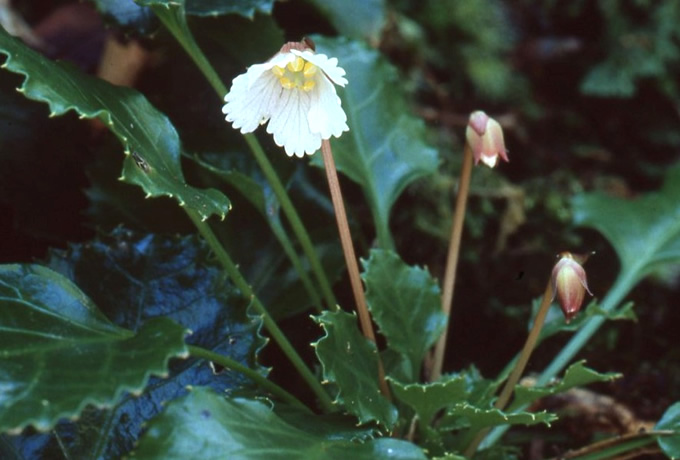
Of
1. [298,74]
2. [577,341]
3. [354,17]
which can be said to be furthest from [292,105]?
[354,17]

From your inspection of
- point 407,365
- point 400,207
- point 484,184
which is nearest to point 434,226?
point 400,207

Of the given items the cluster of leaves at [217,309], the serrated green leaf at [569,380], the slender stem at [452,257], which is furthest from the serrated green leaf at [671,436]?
the slender stem at [452,257]

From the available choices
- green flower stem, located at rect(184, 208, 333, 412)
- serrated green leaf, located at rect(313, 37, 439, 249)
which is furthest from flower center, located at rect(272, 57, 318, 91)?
serrated green leaf, located at rect(313, 37, 439, 249)

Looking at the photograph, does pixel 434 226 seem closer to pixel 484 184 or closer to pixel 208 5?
pixel 484 184

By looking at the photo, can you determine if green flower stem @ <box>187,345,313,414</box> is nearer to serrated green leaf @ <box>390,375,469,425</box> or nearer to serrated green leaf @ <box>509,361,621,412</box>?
serrated green leaf @ <box>390,375,469,425</box>

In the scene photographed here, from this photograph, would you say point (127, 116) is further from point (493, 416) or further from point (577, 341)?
point (577, 341)

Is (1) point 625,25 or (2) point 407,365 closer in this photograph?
(2) point 407,365
